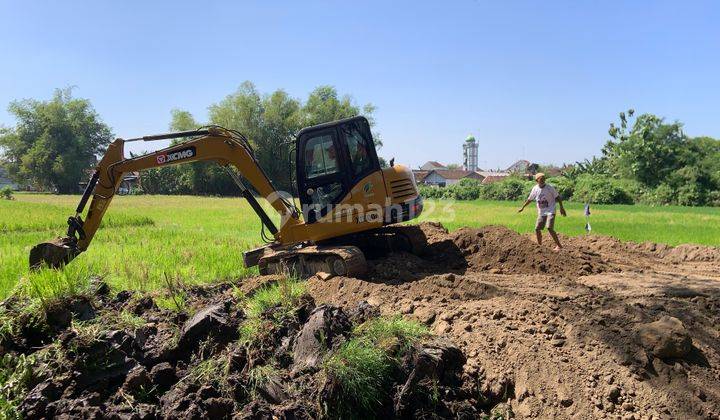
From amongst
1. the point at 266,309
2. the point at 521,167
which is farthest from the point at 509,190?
the point at 521,167

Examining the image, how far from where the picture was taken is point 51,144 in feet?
200

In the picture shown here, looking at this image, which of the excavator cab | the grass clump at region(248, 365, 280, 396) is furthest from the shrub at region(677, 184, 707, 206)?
the grass clump at region(248, 365, 280, 396)

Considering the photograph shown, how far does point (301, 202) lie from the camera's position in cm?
775

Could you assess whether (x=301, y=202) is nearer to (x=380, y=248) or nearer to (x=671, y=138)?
(x=380, y=248)

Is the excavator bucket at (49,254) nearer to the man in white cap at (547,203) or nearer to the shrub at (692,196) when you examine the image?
the man in white cap at (547,203)

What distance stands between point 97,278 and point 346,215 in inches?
141

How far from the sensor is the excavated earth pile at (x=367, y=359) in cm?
352

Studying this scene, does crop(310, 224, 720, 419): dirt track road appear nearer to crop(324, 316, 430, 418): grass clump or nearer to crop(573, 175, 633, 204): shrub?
crop(324, 316, 430, 418): grass clump

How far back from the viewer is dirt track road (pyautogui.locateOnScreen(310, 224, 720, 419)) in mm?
3824

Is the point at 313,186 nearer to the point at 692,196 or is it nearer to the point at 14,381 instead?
the point at 14,381

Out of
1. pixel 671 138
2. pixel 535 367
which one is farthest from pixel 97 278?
pixel 671 138

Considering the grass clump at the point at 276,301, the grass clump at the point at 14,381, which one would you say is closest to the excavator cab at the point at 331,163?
the grass clump at the point at 276,301

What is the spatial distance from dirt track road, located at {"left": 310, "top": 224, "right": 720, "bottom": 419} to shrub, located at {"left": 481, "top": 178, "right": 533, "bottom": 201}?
114 ft

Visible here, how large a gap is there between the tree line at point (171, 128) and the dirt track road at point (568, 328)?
158 feet
